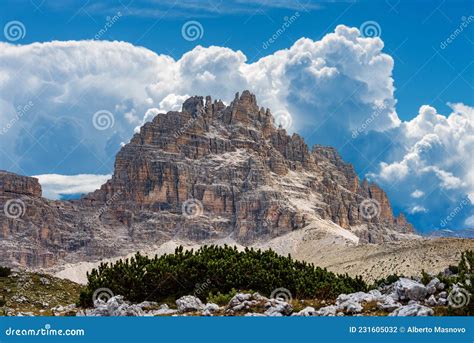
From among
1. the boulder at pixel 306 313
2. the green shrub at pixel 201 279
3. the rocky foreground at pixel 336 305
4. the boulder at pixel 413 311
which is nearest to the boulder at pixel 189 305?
the rocky foreground at pixel 336 305

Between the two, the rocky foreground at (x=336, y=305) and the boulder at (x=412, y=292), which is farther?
the boulder at (x=412, y=292)

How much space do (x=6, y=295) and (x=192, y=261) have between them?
68.3 feet

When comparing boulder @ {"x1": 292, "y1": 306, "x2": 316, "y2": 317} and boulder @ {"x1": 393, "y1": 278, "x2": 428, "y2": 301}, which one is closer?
boulder @ {"x1": 292, "y1": 306, "x2": 316, "y2": 317}

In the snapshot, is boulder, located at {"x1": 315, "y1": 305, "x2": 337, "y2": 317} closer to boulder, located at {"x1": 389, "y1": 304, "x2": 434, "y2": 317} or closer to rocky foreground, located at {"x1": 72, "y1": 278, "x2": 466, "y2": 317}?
rocky foreground, located at {"x1": 72, "y1": 278, "x2": 466, "y2": 317}

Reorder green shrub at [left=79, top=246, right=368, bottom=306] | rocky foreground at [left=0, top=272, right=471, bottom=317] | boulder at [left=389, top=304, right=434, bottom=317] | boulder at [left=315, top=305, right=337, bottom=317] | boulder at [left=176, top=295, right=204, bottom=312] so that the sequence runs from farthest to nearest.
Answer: green shrub at [left=79, top=246, right=368, bottom=306]
boulder at [left=176, top=295, right=204, bottom=312]
rocky foreground at [left=0, top=272, right=471, bottom=317]
boulder at [left=315, top=305, right=337, bottom=317]
boulder at [left=389, top=304, right=434, bottom=317]

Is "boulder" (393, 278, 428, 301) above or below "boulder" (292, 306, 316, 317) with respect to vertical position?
above

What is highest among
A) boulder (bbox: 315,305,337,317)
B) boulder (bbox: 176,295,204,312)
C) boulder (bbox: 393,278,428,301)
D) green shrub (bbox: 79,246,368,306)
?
green shrub (bbox: 79,246,368,306)

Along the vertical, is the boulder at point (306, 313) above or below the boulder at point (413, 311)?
above

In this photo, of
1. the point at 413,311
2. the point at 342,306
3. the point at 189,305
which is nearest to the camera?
the point at 413,311

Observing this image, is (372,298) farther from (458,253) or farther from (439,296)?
(458,253)

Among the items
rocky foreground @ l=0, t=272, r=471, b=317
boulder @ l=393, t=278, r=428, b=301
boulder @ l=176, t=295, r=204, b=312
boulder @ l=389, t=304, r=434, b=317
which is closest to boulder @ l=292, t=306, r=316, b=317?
rocky foreground @ l=0, t=272, r=471, b=317

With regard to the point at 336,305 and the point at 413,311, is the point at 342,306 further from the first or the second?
the point at 413,311

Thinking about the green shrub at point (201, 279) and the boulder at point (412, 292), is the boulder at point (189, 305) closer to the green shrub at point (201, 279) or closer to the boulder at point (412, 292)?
the green shrub at point (201, 279)

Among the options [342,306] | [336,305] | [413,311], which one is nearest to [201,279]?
[336,305]
